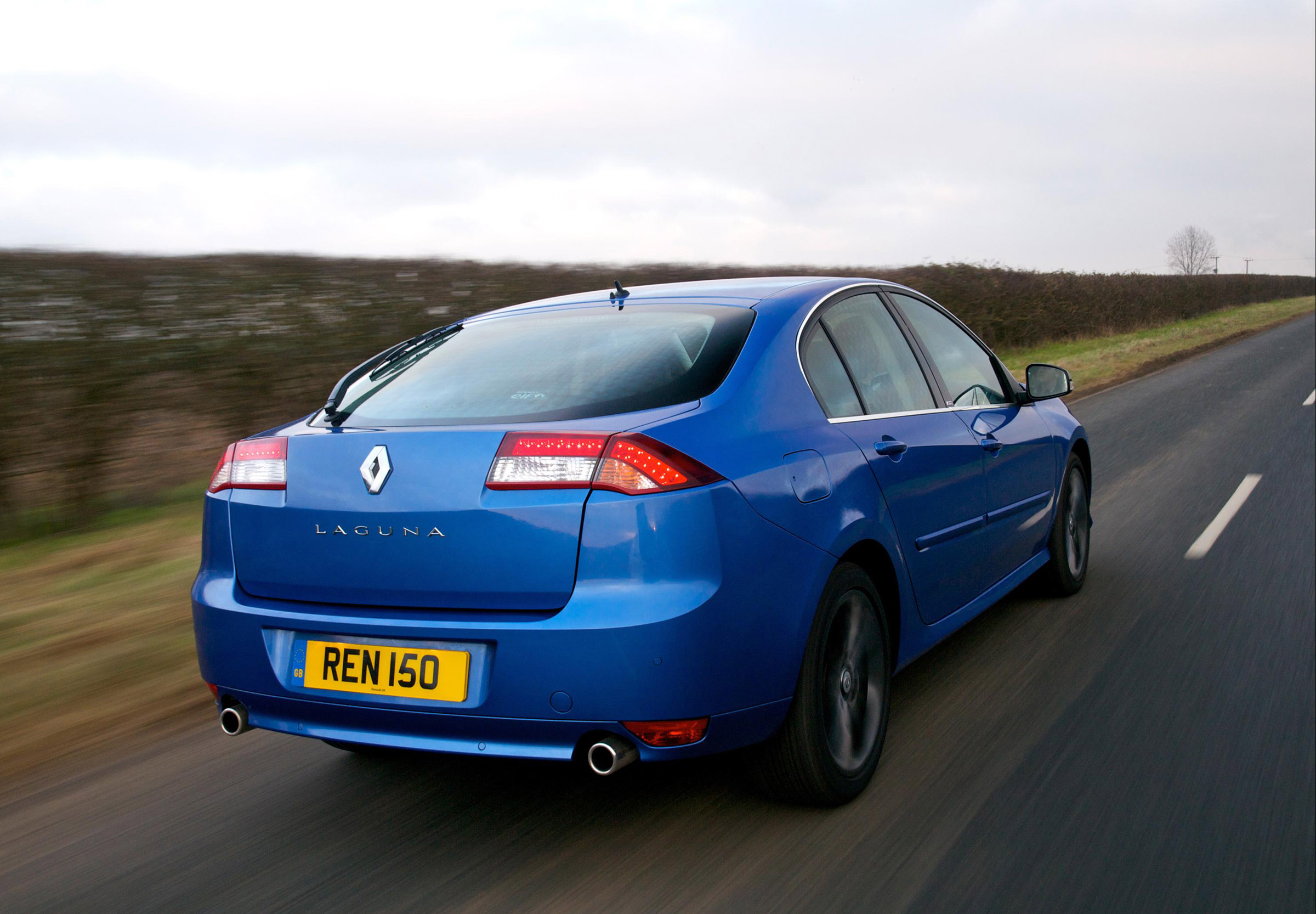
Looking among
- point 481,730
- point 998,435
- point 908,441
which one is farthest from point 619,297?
point 998,435

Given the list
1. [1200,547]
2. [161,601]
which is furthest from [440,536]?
[1200,547]

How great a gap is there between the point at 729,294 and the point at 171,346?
610 cm

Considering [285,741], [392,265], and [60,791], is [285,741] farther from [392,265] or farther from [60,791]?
[392,265]

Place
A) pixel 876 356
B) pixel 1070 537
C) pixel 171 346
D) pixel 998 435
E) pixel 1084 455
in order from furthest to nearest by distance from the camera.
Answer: pixel 171 346
pixel 1084 455
pixel 1070 537
pixel 998 435
pixel 876 356

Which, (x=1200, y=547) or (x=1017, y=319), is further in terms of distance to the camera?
(x=1017, y=319)

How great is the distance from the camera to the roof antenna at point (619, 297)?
3.68m

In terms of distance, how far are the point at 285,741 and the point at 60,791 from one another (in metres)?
0.71

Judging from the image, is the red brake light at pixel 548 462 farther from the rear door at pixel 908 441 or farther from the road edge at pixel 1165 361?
the road edge at pixel 1165 361

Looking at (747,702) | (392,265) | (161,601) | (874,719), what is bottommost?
(161,601)

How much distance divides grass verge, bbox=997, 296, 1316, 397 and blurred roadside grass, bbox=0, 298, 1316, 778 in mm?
7591

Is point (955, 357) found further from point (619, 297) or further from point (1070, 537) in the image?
point (619, 297)

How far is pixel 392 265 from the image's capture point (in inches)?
435

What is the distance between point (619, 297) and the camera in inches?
149

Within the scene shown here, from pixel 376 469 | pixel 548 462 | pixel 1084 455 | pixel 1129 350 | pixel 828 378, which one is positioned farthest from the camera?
pixel 1129 350
